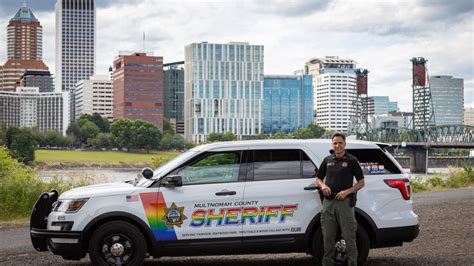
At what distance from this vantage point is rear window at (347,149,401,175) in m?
9.75

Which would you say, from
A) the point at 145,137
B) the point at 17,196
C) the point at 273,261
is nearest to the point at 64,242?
the point at 273,261

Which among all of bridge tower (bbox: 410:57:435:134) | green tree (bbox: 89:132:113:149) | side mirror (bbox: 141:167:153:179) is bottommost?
green tree (bbox: 89:132:113:149)

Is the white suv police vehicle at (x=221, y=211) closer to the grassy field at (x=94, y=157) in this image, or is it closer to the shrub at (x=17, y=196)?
the shrub at (x=17, y=196)

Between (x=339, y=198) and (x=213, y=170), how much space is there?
5.93ft

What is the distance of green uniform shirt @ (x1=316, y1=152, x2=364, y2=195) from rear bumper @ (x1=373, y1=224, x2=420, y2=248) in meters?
1.18

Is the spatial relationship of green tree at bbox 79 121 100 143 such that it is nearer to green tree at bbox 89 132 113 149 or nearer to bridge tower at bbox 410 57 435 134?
green tree at bbox 89 132 113 149

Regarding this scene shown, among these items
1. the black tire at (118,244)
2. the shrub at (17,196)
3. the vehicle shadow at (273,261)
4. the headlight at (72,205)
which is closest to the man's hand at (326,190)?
the vehicle shadow at (273,261)

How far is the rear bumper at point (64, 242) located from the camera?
9.23 m

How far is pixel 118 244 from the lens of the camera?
30.1 ft

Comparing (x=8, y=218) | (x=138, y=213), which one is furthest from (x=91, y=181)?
(x=138, y=213)

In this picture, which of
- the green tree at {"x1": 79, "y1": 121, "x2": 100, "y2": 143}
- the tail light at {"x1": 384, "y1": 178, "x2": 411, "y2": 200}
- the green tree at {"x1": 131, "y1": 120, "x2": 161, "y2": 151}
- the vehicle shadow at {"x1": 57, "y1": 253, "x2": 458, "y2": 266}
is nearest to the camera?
the tail light at {"x1": 384, "y1": 178, "x2": 411, "y2": 200}

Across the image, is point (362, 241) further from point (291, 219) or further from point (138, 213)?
point (138, 213)

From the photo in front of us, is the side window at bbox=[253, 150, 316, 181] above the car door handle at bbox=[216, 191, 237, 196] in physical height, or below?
above

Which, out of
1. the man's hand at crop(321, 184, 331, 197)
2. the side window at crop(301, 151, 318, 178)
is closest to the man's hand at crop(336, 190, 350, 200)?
A: the man's hand at crop(321, 184, 331, 197)
